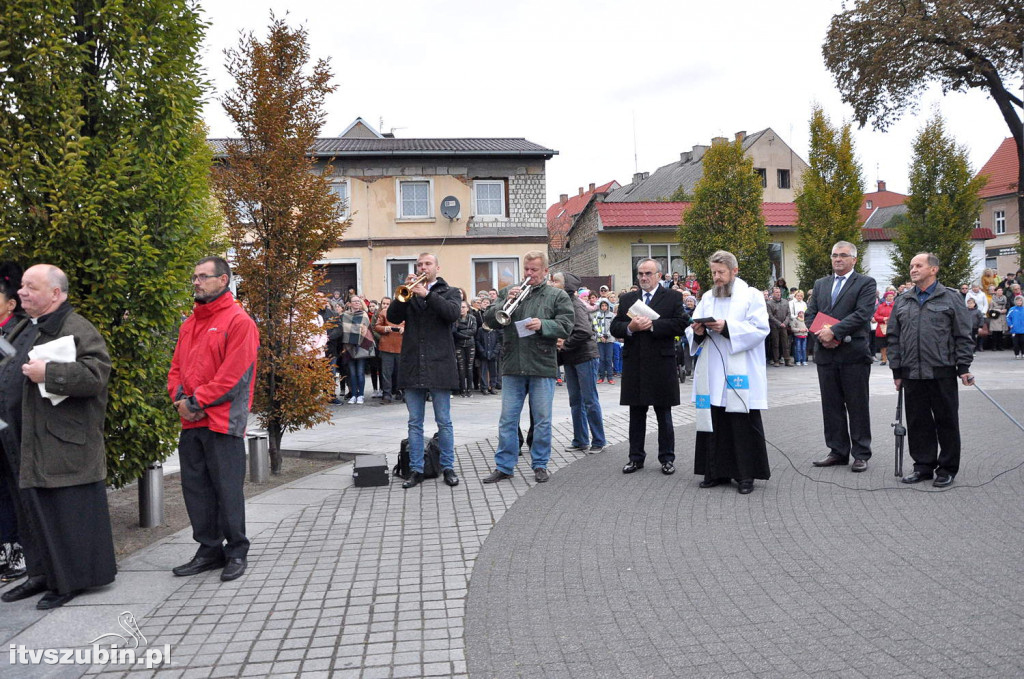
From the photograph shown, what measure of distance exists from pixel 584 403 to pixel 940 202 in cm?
3162

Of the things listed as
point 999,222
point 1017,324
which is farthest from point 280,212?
point 999,222

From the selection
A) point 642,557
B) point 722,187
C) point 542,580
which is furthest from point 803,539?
point 722,187

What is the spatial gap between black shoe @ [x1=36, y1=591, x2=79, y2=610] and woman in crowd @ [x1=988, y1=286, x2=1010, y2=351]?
24.8 metres

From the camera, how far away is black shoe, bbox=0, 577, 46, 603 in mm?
5195

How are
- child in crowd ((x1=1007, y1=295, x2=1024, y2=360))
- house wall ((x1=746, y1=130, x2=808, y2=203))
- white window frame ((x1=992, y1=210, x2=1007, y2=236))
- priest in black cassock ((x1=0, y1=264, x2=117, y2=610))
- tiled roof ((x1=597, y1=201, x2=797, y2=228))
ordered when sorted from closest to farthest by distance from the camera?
priest in black cassock ((x1=0, y1=264, x2=117, y2=610)) → child in crowd ((x1=1007, y1=295, x2=1024, y2=360)) → tiled roof ((x1=597, y1=201, x2=797, y2=228)) → house wall ((x1=746, y1=130, x2=808, y2=203)) → white window frame ((x1=992, y1=210, x2=1007, y2=236))

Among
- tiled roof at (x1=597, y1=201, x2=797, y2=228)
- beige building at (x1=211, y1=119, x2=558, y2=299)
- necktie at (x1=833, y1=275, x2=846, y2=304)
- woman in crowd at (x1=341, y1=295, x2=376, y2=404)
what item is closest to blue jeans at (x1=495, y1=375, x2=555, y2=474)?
necktie at (x1=833, y1=275, x2=846, y2=304)

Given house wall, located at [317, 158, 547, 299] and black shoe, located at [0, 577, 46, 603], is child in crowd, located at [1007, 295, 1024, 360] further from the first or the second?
black shoe, located at [0, 577, 46, 603]

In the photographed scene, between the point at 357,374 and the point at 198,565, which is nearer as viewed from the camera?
the point at 198,565

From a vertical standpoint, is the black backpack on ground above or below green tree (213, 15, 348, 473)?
below

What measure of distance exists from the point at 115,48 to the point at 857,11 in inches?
1145

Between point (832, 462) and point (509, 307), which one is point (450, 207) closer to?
point (509, 307)

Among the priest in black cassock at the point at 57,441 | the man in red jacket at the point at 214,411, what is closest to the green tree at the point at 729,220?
the man in red jacket at the point at 214,411

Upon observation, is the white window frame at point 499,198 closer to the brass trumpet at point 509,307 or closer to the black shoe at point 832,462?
the brass trumpet at point 509,307

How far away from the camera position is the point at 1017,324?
22422 millimetres
